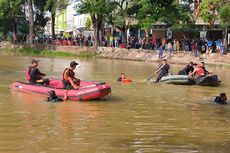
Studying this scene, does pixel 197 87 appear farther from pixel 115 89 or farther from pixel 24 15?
pixel 24 15

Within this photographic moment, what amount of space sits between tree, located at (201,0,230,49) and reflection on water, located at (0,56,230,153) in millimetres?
17855

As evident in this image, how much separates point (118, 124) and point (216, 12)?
98.9 feet

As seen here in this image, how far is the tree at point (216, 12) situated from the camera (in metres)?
36.8

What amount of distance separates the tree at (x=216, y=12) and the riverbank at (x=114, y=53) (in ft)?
8.52

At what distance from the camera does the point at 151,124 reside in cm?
1306

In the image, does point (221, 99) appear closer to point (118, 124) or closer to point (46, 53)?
point (118, 124)

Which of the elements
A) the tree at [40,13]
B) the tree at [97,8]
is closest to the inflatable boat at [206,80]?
the tree at [97,8]

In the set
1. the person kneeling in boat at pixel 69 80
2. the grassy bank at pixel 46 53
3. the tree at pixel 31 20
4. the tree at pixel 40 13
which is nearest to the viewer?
the person kneeling in boat at pixel 69 80

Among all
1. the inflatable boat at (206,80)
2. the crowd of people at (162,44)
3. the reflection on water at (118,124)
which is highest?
the crowd of people at (162,44)

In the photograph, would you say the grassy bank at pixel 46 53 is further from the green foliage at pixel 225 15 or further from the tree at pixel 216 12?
the green foliage at pixel 225 15

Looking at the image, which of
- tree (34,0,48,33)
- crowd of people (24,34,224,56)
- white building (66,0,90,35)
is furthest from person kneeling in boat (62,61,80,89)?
white building (66,0,90,35)

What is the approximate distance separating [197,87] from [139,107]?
721cm

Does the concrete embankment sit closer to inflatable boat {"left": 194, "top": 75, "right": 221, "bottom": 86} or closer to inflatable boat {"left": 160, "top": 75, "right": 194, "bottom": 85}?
inflatable boat {"left": 194, "top": 75, "right": 221, "bottom": 86}

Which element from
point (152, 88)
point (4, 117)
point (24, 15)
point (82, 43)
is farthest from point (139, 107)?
point (24, 15)
